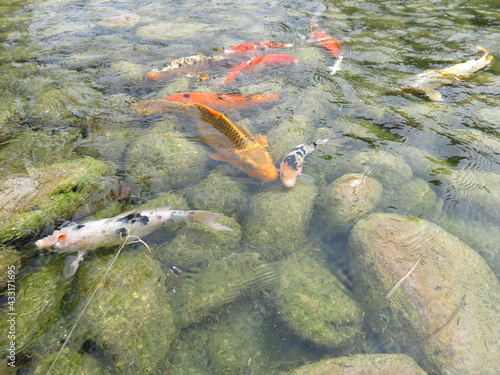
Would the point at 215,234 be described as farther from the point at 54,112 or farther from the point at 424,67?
the point at 424,67

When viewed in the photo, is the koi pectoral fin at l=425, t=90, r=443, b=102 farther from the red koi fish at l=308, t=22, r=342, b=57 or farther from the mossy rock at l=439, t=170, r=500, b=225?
the red koi fish at l=308, t=22, r=342, b=57

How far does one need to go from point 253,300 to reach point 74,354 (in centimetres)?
162

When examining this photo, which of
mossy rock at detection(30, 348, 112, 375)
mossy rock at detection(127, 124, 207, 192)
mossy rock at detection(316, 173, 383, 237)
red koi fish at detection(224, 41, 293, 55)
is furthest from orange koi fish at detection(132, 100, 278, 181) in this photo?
red koi fish at detection(224, 41, 293, 55)

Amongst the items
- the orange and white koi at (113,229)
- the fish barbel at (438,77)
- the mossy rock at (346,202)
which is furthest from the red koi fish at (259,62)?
the orange and white koi at (113,229)

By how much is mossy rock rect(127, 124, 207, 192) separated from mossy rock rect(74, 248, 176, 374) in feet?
4.62

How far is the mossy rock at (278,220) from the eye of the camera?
3689 mm

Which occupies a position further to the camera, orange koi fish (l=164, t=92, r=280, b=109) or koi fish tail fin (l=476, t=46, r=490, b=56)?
koi fish tail fin (l=476, t=46, r=490, b=56)

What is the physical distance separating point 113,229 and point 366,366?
2.85 meters

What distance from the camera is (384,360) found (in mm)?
2648

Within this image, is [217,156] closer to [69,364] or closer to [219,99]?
[219,99]

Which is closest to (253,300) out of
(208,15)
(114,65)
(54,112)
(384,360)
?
(384,360)

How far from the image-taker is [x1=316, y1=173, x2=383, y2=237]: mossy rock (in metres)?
3.87

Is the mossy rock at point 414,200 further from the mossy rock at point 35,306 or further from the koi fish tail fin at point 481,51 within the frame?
the koi fish tail fin at point 481,51

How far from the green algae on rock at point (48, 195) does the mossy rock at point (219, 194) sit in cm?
117
